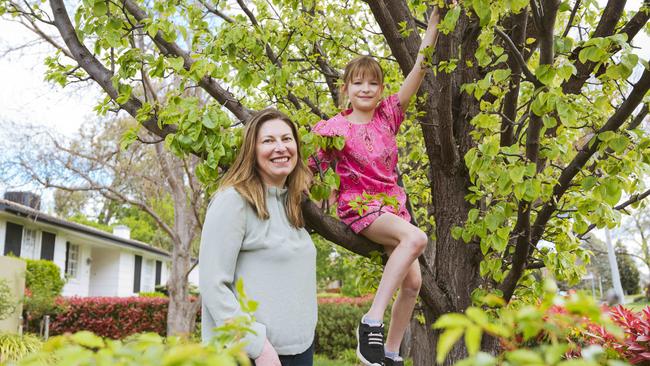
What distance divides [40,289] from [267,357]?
14234 millimetres

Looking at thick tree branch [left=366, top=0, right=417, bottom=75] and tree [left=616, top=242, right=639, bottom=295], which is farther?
tree [left=616, top=242, right=639, bottom=295]

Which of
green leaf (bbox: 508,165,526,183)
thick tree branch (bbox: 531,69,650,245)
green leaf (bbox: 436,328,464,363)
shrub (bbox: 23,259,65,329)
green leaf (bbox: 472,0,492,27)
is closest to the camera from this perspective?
green leaf (bbox: 436,328,464,363)

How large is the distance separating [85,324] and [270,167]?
14950mm

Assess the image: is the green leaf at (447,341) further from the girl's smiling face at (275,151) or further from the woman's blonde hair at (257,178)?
the girl's smiling face at (275,151)

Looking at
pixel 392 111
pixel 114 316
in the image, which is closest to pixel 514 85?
pixel 392 111

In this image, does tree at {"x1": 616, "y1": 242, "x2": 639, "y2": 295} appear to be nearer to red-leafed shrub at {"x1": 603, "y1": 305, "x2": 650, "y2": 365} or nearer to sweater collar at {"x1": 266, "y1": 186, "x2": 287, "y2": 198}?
red-leafed shrub at {"x1": 603, "y1": 305, "x2": 650, "y2": 365}

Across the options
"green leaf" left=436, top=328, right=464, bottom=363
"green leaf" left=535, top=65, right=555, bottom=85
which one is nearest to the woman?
"green leaf" left=535, top=65, right=555, bottom=85

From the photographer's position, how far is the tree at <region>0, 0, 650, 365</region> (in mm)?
2609

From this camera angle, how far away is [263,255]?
8.41ft

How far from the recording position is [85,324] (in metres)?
15.8

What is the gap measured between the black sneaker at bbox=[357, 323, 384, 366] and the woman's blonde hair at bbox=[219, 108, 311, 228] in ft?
2.20

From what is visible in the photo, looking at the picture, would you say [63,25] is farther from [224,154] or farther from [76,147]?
[76,147]

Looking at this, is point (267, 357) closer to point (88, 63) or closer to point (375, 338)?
point (375, 338)

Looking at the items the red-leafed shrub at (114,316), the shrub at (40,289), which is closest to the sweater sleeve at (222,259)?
the shrub at (40,289)
